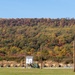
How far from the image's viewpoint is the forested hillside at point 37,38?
A: 226 feet

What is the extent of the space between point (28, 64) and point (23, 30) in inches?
1976

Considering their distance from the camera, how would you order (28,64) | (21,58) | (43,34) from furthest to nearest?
(43,34), (21,58), (28,64)

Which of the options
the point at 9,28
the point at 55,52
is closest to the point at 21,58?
the point at 55,52

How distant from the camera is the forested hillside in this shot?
68750 mm

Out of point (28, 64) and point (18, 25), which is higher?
point (18, 25)

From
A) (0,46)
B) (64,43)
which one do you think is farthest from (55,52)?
(0,46)

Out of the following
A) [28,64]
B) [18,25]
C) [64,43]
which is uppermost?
[18,25]

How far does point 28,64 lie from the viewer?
140 feet

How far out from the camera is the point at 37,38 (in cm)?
8169

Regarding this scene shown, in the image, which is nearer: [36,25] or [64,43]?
[64,43]

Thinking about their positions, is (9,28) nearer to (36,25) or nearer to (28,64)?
(36,25)

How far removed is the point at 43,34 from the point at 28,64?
146 ft

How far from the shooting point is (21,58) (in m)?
64.6

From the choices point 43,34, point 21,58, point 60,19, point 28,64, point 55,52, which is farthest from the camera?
point 60,19
